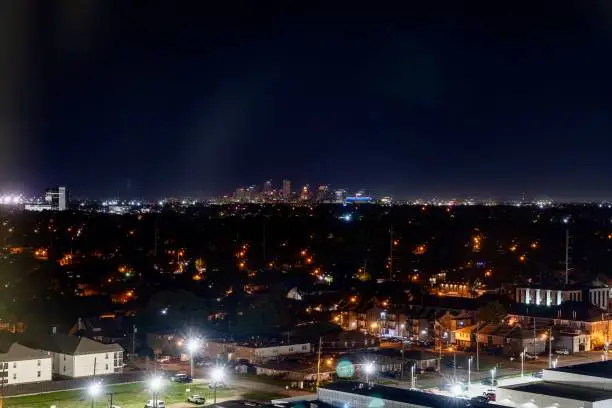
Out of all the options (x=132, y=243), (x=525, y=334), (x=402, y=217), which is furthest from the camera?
(x=402, y=217)

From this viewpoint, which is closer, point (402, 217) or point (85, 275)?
point (85, 275)

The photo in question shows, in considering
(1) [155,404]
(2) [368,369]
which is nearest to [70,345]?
(1) [155,404]

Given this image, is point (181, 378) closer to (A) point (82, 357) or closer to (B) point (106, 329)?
(A) point (82, 357)

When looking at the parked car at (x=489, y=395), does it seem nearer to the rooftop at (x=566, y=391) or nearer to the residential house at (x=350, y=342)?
the rooftop at (x=566, y=391)

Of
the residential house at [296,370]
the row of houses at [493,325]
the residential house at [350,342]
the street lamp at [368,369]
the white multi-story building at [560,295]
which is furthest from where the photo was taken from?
the white multi-story building at [560,295]

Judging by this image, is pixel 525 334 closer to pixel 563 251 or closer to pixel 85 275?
pixel 85 275

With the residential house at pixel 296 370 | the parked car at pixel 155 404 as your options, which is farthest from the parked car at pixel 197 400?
the residential house at pixel 296 370

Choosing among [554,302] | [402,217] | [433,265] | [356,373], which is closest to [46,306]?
[356,373]
